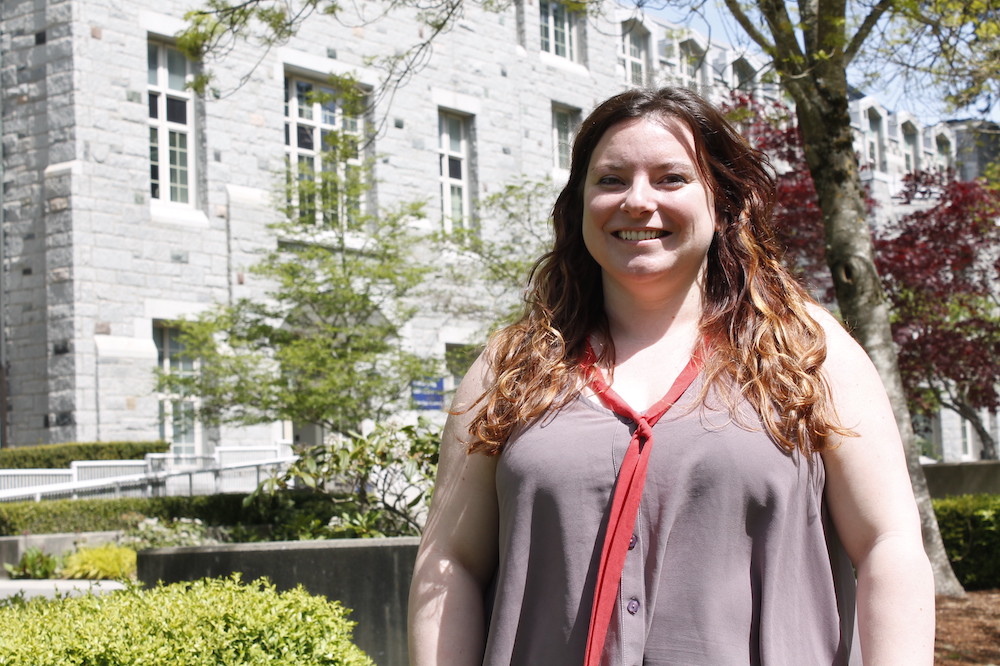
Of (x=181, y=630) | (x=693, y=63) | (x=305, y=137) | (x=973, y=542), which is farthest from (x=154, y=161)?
(x=181, y=630)

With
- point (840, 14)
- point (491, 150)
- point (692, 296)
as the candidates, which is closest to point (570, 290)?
point (692, 296)

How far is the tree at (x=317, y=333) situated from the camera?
13.7 m

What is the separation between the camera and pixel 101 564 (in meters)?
10.5

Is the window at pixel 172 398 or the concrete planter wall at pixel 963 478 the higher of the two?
the window at pixel 172 398

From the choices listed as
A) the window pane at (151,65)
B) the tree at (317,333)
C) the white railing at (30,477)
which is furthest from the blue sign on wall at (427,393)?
the window pane at (151,65)

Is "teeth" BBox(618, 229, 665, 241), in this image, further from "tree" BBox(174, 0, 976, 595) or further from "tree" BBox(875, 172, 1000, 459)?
"tree" BBox(875, 172, 1000, 459)

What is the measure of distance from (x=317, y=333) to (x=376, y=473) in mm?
7990

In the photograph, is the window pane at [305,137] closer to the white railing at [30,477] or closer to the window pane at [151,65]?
the window pane at [151,65]

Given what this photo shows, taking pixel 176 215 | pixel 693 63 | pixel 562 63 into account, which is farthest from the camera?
pixel 562 63

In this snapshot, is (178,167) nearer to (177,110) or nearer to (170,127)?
(170,127)

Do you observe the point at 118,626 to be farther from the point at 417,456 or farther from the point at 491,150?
the point at 491,150

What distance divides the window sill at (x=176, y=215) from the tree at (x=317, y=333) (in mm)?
1951

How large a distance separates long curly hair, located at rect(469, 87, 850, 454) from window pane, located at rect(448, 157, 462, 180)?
1823cm

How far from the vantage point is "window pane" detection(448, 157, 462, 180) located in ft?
67.1
